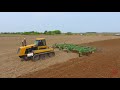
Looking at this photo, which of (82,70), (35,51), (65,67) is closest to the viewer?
(82,70)

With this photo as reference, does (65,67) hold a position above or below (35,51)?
below

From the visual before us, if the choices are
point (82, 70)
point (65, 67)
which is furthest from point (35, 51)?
point (82, 70)

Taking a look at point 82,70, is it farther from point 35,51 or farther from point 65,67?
point 35,51

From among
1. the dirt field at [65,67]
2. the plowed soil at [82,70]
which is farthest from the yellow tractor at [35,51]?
the plowed soil at [82,70]

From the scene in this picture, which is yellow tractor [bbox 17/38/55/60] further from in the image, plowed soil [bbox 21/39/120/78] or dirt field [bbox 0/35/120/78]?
plowed soil [bbox 21/39/120/78]

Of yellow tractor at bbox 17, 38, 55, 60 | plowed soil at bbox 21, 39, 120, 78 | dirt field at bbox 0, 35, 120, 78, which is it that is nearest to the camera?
plowed soil at bbox 21, 39, 120, 78

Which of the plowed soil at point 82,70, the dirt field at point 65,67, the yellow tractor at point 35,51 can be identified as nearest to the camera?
the plowed soil at point 82,70

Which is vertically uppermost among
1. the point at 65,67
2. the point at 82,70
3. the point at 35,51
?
the point at 35,51

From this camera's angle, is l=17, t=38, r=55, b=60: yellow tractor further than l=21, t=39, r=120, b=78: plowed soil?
Yes

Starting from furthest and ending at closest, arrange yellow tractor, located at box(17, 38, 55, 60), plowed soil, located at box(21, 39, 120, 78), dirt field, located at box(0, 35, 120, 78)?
yellow tractor, located at box(17, 38, 55, 60), dirt field, located at box(0, 35, 120, 78), plowed soil, located at box(21, 39, 120, 78)

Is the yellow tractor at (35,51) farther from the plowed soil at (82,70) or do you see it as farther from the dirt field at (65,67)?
the plowed soil at (82,70)

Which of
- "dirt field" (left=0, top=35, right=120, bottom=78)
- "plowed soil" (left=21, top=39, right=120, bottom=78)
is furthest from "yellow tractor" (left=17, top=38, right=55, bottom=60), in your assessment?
"plowed soil" (left=21, top=39, right=120, bottom=78)
